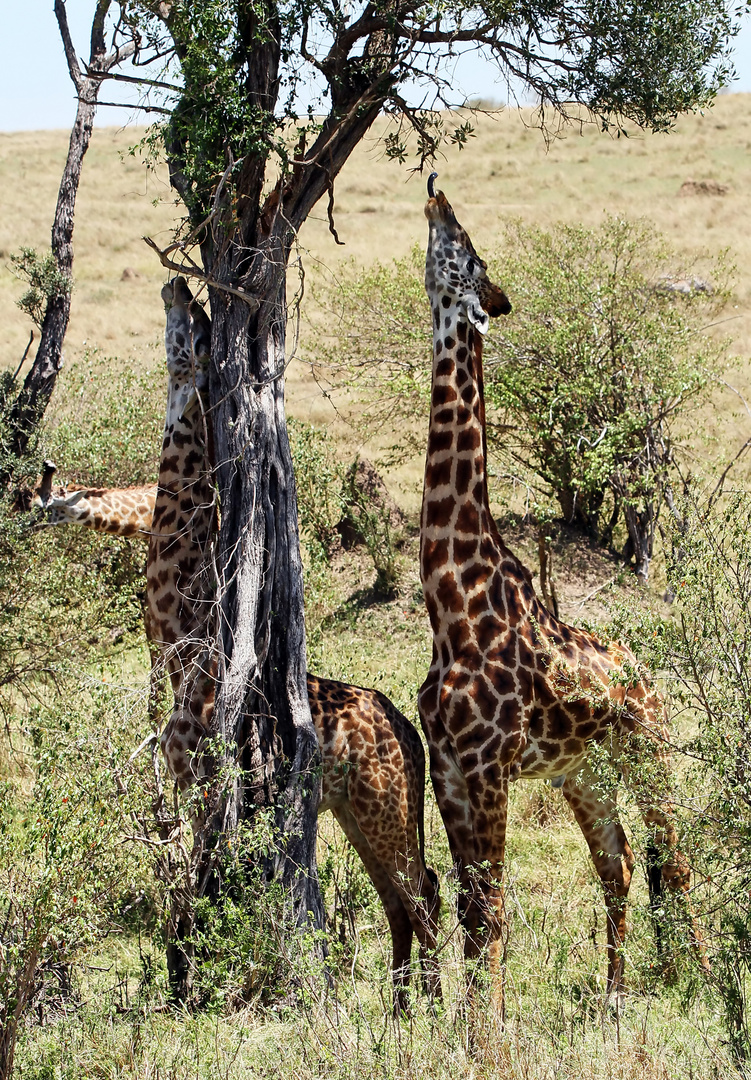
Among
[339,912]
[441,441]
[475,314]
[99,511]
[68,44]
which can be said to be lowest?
[339,912]

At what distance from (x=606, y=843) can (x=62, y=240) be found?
276 inches

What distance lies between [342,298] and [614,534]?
14.9 ft

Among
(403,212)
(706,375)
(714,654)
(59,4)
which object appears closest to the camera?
(714,654)

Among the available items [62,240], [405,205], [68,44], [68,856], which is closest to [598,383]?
[62,240]

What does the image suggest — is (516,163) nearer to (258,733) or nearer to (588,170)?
(588,170)

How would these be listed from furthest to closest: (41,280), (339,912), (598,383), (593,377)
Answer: (593,377)
(598,383)
(41,280)
(339,912)

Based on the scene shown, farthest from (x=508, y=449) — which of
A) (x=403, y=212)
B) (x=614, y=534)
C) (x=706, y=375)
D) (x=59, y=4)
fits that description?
(x=403, y=212)

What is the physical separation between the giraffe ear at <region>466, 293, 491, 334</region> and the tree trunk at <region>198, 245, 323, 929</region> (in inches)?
37.0

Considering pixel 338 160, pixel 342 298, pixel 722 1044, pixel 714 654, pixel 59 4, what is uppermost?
pixel 59 4

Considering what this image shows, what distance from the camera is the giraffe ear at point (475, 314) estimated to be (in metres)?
5.50

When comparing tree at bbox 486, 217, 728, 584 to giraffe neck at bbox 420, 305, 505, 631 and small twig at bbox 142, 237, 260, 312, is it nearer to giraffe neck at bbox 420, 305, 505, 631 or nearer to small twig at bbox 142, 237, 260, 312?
giraffe neck at bbox 420, 305, 505, 631

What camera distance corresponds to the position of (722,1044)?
13.8ft

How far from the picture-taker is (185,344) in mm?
5836

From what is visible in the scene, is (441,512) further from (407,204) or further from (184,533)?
(407,204)
